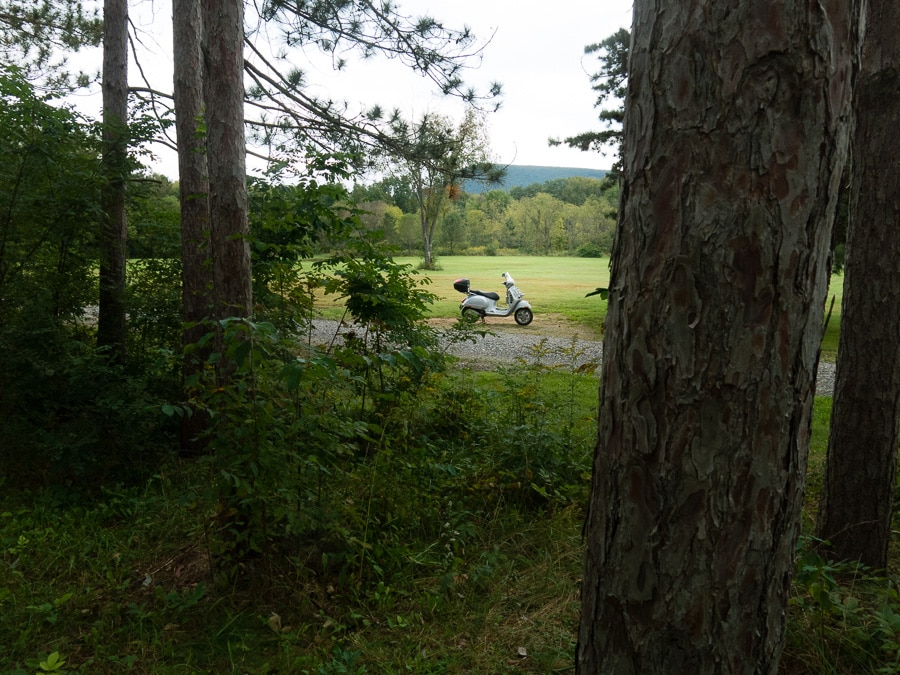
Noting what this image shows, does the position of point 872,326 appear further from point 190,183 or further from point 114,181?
point 114,181

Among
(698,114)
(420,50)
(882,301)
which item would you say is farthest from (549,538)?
(420,50)

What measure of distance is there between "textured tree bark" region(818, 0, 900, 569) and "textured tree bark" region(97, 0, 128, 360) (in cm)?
538

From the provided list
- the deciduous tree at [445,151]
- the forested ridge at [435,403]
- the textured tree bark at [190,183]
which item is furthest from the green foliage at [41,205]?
the deciduous tree at [445,151]

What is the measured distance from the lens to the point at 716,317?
1.33 metres

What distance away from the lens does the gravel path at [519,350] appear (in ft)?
33.3

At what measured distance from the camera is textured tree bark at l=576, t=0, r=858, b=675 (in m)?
1.29

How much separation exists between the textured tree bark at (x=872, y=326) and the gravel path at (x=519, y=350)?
5.75 m

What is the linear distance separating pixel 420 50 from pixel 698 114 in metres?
6.84

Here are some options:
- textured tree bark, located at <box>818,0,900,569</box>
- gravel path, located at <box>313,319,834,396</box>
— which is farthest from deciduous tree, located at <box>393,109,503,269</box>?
textured tree bark, located at <box>818,0,900,569</box>

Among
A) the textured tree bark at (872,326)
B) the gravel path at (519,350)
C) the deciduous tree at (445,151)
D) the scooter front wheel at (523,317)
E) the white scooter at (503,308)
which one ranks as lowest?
the gravel path at (519,350)

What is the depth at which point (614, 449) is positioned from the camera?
4.89 feet

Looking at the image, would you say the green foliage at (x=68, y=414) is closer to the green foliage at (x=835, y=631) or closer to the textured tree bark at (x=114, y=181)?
the textured tree bark at (x=114, y=181)

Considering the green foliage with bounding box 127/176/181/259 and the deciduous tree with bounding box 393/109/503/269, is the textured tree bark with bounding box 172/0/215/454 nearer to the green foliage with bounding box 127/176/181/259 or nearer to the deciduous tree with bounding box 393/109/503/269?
the green foliage with bounding box 127/176/181/259

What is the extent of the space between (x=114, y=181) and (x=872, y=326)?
5903 millimetres
